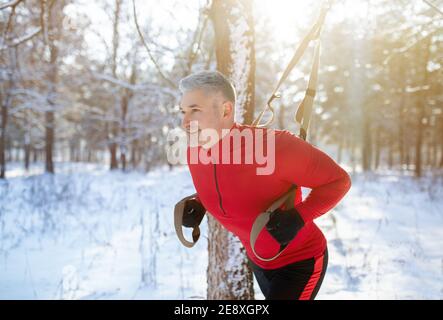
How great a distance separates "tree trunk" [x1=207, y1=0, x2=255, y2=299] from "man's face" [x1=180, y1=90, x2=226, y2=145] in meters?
1.07

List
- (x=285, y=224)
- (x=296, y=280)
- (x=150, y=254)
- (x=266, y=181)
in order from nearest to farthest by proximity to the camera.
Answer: (x=285, y=224) → (x=266, y=181) → (x=296, y=280) → (x=150, y=254)

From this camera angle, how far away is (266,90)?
17.1 meters

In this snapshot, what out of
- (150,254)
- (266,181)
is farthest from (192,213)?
(150,254)

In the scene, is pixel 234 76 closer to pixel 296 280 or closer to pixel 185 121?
pixel 185 121

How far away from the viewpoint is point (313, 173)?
159 centimetres

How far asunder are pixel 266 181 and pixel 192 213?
0.66 metres

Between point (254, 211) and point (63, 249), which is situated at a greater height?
point (254, 211)

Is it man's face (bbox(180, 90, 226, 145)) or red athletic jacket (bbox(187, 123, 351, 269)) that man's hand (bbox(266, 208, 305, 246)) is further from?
man's face (bbox(180, 90, 226, 145))

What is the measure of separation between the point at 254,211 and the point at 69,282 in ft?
10.9

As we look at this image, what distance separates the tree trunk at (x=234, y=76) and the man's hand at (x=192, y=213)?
2.23 ft

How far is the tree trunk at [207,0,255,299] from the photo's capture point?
271 cm

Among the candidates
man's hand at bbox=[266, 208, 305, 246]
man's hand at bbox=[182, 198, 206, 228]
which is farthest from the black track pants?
man's hand at bbox=[182, 198, 206, 228]
